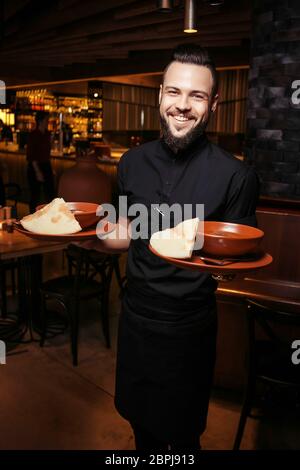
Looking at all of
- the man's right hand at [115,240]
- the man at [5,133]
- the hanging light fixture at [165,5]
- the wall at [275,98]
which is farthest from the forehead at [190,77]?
the man at [5,133]

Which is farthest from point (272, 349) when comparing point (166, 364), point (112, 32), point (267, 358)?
point (112, 32)

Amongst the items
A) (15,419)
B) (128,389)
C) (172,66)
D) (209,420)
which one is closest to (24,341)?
(15,419)

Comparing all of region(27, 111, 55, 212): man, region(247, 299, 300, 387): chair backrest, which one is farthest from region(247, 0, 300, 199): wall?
region(27, 111, 55, 212): man

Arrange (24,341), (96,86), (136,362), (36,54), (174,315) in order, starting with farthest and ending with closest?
1. (96,86)
2. (36,54)
3. (24,341)
4. (136,362)
5. (174,315)

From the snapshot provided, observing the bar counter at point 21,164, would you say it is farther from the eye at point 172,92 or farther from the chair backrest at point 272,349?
the eye at point 172,92

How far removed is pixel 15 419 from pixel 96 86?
1153 cm

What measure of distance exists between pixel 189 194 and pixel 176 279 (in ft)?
0.95

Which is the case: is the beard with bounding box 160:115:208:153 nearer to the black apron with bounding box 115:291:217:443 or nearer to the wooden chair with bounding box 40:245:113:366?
the black apron with bounding box 115:291:217:443

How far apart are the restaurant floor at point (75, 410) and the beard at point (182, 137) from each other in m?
1.70

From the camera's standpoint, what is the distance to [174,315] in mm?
1605

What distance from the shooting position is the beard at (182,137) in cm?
154

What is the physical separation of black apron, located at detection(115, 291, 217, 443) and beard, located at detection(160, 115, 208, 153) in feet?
1.74

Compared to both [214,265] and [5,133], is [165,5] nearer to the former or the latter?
[214,265]
